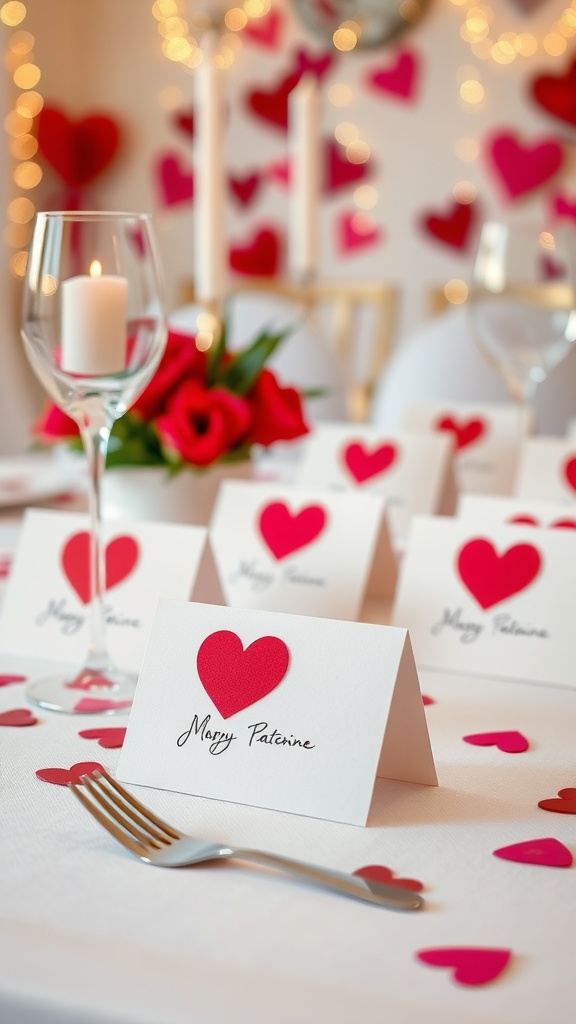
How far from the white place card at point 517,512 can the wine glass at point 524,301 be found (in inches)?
17.1

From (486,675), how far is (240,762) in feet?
1.07

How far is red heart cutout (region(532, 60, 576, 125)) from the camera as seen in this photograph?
3566 millimetres

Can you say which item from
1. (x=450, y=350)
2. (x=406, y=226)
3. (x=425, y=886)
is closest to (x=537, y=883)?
(x=425, y=886)

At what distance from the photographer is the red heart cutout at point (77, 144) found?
160 inches

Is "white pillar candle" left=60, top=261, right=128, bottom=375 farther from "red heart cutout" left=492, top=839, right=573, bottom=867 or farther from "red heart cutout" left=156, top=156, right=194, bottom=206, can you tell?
"red heart cutout" left=156, top=156, right=194, bottom=206

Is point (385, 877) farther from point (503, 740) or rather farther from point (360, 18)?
point (360, 18)

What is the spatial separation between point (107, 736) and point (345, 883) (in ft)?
0.89

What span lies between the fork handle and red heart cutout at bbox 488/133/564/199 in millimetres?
3436

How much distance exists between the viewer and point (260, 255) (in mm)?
4098

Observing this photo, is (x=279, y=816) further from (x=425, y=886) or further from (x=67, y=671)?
(x=67, y=671)

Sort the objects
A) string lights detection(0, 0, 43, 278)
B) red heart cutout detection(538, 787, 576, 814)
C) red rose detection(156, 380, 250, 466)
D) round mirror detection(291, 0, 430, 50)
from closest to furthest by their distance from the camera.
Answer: red heart cutout detection(538, 787, 576, 814) < red rose detection(156, 380, 250, 466) < round mirror detection(291, 0, 430, 50) < string lights detection(0, 0, 43, 278)

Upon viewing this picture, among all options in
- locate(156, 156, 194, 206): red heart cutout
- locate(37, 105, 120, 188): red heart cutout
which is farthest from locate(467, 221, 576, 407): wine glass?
locate(37, 105, 120, 188): red heart cutout

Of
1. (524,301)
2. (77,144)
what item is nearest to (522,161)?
(77,144)

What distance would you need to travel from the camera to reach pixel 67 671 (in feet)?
3.01
